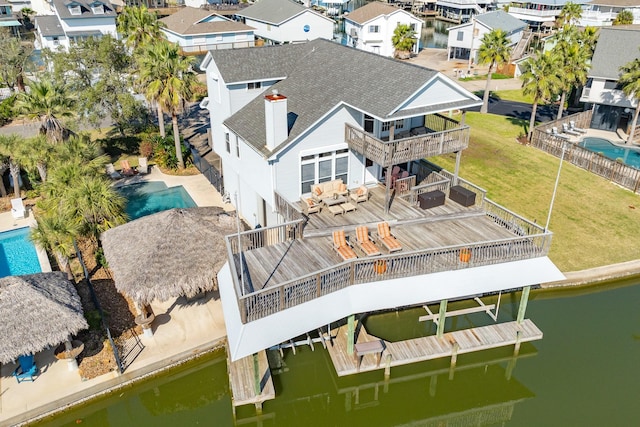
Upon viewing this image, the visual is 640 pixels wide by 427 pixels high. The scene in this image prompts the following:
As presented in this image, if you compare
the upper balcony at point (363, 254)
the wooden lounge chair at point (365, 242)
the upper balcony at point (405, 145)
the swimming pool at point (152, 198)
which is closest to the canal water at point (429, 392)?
the upper balcony at point (363, 254)

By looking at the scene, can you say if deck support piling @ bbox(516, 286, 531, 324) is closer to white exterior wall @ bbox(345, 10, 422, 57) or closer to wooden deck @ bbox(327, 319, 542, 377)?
wooden deck @ bbox(327, 319, 542, 377)

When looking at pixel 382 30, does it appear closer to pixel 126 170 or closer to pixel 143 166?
pixel 143 166

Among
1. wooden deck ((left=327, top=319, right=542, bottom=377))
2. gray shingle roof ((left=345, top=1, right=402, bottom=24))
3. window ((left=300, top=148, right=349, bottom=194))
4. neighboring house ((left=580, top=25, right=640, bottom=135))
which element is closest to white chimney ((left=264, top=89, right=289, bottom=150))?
window ((left=300, top=148, right=349, bottom=194))

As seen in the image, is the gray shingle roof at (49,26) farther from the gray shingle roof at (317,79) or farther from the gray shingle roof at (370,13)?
the gray shingle roof at (317,79)

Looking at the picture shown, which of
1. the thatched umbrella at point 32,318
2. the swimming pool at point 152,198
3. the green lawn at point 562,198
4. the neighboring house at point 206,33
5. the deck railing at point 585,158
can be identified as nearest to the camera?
the thatched umbrella at point 32,318

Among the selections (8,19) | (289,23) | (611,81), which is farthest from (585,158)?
(8,19)

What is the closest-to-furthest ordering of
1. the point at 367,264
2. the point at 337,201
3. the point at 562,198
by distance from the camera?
the point at 367,264
the point at 337,201
the point at 562,198
